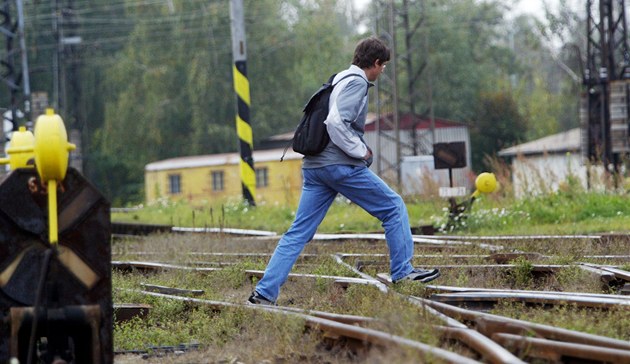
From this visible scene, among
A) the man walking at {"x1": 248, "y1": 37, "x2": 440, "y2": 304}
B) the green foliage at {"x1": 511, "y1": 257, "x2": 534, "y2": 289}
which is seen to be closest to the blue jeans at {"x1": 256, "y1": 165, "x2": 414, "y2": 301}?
the man walking at {"x1": 248, "y1": 37, "x2": 440, "y2": 304}

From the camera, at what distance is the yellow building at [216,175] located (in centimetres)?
4581

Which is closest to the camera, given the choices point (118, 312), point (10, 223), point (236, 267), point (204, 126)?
point (10, 223)

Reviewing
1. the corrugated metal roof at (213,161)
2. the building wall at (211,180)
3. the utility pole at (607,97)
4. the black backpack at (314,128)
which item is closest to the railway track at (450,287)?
the black backpack at (314,128)

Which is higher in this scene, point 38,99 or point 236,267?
point 38,99

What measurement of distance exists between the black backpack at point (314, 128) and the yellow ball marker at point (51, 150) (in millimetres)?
2664

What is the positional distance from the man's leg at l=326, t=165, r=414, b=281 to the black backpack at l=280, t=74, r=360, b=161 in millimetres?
269

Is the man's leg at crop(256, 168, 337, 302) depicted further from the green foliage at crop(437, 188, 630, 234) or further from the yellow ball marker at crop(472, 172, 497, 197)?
the green foliage at crop(437, 188, 630, 234)

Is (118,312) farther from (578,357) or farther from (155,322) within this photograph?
(578,357)

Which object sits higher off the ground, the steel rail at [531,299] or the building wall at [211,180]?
the steel rail at [531,299]

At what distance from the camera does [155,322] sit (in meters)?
7.60

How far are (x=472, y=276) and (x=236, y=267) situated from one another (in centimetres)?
219

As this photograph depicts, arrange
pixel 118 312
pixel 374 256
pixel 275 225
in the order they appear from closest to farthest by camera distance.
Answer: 1. pixel 118 312
2. pixel 374 256
3. pixel 275 225

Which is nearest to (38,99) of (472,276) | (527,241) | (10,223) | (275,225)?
(275,225)

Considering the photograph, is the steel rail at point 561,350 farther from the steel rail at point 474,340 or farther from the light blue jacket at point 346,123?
the light blue jacket at point 346,123
